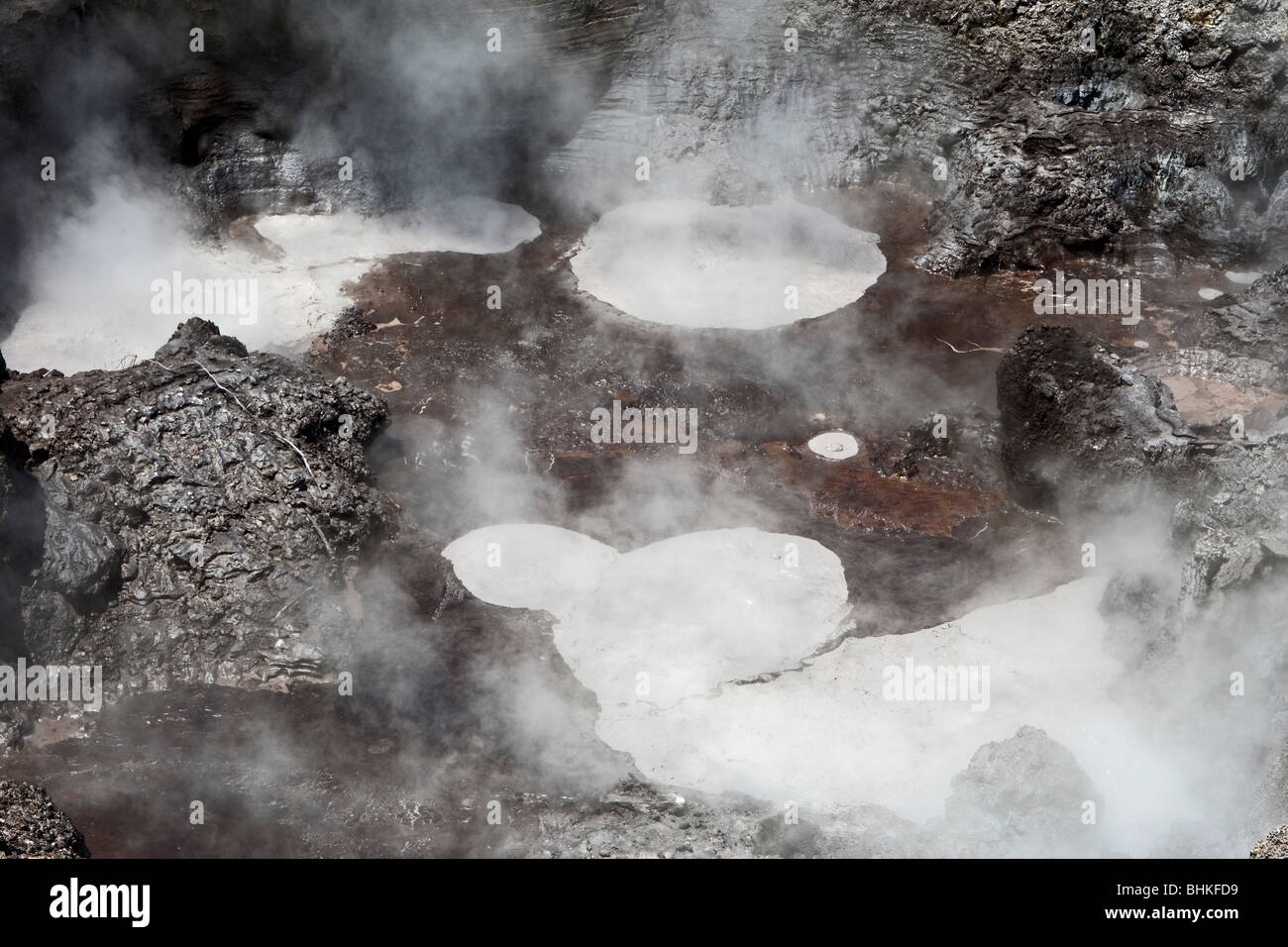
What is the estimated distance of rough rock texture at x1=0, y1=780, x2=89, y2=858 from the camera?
6.45 meters

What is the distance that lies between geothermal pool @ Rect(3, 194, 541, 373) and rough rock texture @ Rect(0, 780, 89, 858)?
5.12 metres

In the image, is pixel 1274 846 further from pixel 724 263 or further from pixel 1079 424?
pixel 724 263

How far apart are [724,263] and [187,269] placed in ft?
17.3

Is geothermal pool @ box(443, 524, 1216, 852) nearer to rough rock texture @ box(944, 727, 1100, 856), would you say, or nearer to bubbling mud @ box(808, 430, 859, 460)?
rough rock texture @ box(944, 727, 1100, 856)

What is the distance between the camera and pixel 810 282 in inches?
498

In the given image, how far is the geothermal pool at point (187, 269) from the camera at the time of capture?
11.4m

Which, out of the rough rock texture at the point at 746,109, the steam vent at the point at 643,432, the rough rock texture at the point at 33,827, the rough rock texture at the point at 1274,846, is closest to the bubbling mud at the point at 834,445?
the steam vent at the point at 643,432

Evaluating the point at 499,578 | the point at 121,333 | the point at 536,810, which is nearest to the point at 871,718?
the point at 536,810

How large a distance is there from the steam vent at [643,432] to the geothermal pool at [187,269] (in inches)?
2.2

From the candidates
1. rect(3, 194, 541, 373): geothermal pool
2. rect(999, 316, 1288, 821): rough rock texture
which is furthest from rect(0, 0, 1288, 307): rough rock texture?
rect(999, 316, 1288, 821): rough rock texture

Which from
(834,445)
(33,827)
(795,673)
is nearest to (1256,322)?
(834,445)
